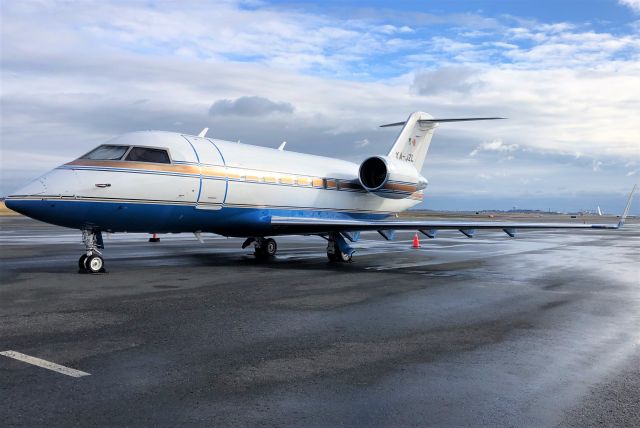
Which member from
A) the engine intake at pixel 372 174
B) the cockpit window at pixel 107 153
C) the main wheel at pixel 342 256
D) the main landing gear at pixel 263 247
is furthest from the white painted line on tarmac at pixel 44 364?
the engine intake at pixel 372 174

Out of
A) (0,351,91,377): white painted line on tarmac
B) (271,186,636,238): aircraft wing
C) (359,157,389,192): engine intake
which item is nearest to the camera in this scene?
(0,351,91,377): white painted line on tarmac

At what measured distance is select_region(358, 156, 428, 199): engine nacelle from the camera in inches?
727

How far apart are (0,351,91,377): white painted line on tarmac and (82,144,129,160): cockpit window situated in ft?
24.4

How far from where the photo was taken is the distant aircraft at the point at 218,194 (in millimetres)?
11656

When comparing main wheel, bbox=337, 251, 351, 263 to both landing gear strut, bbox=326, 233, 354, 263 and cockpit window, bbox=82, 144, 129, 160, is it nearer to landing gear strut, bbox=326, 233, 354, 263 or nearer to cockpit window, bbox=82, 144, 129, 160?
landing gear strut, bbox=326, 233, 354, 263

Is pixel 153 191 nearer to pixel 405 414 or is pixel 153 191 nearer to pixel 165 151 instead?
pixel 165 151

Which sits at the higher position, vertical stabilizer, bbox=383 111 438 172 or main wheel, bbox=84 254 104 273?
vertical stabilizer, bbox=383 111 438 172

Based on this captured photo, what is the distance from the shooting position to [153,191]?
497 inches

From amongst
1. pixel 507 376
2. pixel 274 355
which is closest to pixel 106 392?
pixel 274 355

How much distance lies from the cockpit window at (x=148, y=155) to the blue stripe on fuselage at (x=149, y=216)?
1.05 meters

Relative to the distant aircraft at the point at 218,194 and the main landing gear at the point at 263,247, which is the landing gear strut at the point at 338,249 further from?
the main landing gear at the point at 263,247

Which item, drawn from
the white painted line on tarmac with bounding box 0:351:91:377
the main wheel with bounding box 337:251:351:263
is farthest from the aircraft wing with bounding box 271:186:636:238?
the white painted line on tarmac with bounding box 0:351:91:377

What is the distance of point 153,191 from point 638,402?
1056cm

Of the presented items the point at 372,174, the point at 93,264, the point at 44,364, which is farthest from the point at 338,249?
the point at 44,364
